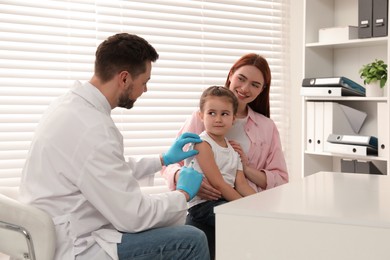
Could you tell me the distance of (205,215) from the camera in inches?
98.5

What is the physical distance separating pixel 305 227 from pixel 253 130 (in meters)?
1.46

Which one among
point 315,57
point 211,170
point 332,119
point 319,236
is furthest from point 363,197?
point 315,57

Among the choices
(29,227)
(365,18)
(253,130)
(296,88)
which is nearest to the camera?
(29,227)

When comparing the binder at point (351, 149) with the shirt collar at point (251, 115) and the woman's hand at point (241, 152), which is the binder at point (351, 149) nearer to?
the shirt collar at point (251, 115)

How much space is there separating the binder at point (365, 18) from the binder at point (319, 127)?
50 cm

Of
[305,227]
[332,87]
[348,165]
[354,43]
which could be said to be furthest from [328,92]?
[305,227]

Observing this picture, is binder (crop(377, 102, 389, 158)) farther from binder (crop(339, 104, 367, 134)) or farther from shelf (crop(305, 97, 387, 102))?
binder (crop(339, 104, 367, 134))

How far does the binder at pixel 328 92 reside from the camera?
3406 mm

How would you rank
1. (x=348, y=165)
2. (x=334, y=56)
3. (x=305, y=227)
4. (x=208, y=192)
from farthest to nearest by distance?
(x=334, y=56) → (x=348, y=165) → (x=208, y=192) → (x=305, y=227)

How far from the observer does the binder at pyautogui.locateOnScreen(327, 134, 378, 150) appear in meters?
3.28

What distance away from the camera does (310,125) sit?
3.62 m

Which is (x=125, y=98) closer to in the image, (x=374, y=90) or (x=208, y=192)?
(x=208, y=192)

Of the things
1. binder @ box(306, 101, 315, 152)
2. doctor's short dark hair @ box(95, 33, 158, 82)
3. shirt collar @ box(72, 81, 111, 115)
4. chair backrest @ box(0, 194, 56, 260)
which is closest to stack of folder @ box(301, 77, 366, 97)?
binder @ box(306, 101, 315, 152)

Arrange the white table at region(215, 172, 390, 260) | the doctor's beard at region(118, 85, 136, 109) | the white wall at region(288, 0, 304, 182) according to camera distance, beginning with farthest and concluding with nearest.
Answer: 1. the white wall at region(288, 0, 304, 182)
2. the doctor's beard at region(118, 85, 136, 109)
3. the white table at region(215, 172, 390, 260)
